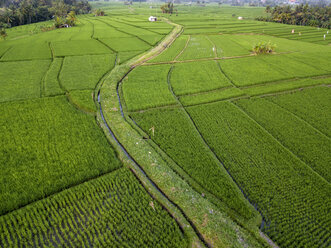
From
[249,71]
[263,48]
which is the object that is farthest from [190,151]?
[263,48]

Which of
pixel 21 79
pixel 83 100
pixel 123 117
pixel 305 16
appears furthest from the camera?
pixel 305 16

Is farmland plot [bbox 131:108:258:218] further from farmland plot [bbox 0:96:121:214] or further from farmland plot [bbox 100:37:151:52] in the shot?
farmland plot [bbox 100:37:151:52]

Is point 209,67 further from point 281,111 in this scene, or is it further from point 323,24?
point 323,24

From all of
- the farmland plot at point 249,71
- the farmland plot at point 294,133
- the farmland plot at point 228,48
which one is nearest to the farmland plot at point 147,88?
the farmland plot at point 294,133

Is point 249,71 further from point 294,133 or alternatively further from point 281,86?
point 294,133

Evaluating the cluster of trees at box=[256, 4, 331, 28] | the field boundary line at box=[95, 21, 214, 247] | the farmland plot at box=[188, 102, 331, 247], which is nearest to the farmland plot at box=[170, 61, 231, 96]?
the farmland plot at box=[188, 102, 331, 247]

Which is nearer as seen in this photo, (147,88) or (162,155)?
(162,155)

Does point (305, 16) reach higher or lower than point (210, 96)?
higher
